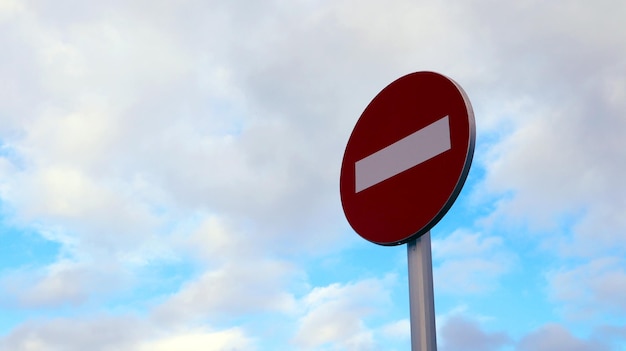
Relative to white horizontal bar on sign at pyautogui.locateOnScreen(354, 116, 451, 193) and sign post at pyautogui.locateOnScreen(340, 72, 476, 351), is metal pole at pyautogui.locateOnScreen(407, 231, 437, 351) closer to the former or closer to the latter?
sign post at pyautogui.locateOnScreen(340, 72, 476, 351)

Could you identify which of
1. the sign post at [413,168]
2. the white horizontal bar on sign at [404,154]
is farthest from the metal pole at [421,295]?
the white horizontal bar on sign at [404,154]

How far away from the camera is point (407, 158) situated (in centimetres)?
250

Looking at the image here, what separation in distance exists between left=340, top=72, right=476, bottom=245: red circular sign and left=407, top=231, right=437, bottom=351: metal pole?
5cm

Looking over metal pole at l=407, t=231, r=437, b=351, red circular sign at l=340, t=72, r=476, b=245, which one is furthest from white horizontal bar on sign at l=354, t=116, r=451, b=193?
metal pole at l=407, t=231, r=437, b=351

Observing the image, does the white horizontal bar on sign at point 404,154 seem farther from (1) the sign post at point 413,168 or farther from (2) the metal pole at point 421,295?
(2) the metal pole at point 421,295

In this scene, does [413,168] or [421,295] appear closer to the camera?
[421,295]

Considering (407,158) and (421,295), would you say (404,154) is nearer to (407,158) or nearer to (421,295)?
(407,158)

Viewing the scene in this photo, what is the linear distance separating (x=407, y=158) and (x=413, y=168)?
0.19ft

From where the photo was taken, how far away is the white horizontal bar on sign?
242 centimetres

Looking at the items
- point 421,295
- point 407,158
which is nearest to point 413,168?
point 407,158

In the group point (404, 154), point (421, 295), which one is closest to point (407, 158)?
point (404, 154)

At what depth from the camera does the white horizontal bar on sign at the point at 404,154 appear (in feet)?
7.93

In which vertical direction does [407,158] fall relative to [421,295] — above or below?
above

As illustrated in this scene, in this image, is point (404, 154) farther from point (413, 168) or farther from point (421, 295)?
point (421, 295)
